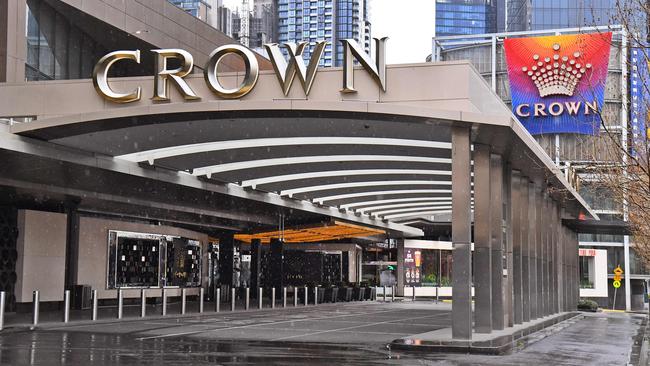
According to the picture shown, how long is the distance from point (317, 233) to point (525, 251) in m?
19.2

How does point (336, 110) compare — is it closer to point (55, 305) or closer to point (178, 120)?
point (178, 120)

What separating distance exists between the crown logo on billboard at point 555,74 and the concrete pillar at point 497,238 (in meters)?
66.5

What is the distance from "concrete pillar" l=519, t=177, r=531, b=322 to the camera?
2872 cm

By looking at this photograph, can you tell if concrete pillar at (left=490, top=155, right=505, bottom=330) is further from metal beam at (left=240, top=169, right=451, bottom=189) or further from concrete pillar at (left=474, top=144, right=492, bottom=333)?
metal beam at (left=240, top=169, right=451, bottom=189)

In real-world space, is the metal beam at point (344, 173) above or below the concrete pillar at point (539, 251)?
above

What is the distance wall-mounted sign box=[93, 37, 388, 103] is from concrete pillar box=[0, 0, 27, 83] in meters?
6.60

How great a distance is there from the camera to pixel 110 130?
21.6 m

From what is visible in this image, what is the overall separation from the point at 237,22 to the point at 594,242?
366ft

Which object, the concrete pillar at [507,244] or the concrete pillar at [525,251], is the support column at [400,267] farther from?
the concrete pillar at [507,244]

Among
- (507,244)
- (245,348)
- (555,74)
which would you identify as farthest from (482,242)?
(555,74)

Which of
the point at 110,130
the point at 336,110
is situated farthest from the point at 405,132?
the point at 110,130

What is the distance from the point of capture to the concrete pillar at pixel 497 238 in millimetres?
23391

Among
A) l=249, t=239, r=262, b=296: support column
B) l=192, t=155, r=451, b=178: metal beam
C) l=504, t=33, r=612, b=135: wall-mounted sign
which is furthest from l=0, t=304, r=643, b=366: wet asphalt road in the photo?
l=504, t=33, r=612, b=135: wall-mounted sign

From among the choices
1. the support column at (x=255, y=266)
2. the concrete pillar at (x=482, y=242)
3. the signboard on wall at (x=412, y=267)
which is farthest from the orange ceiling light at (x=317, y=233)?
the concrete pillar at (x=482, y=242)
